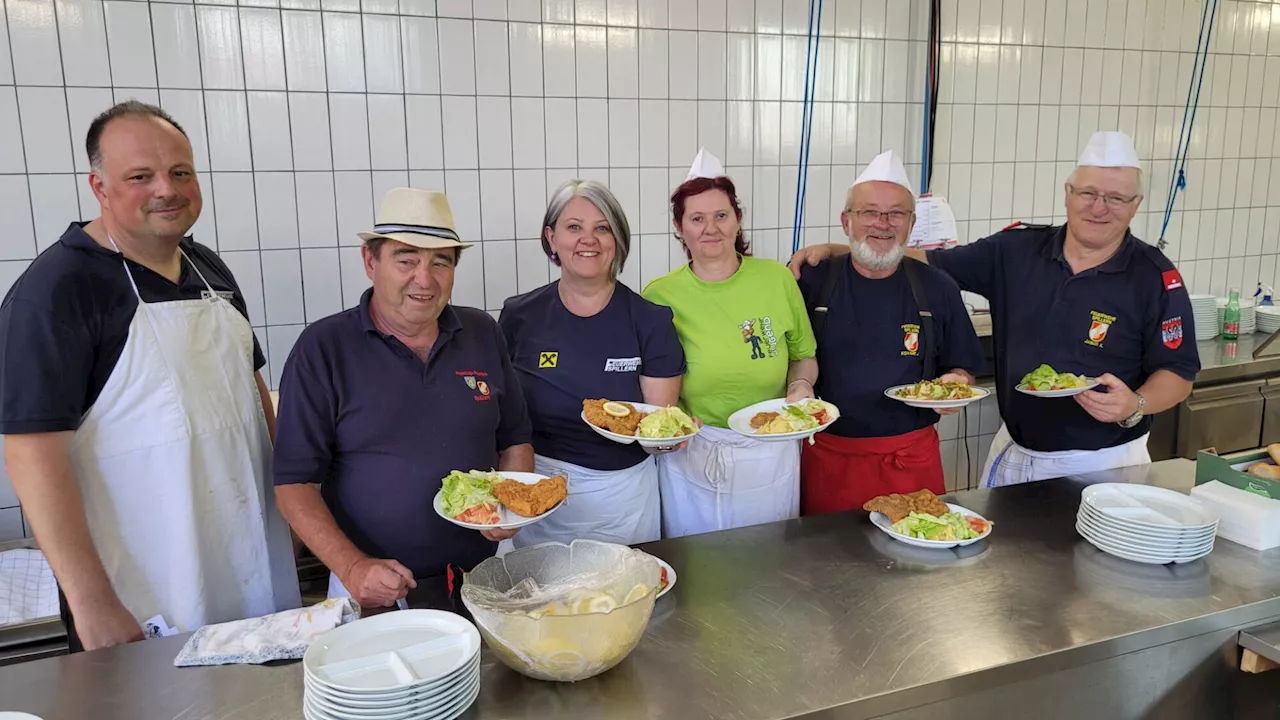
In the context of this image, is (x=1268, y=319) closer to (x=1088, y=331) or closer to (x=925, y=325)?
(x=1088, y=331)

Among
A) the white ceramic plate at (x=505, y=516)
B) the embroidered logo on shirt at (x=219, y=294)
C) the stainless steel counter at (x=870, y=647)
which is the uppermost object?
the embroidered logo on shirt at (x=219, y=294)

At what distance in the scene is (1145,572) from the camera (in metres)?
1.89

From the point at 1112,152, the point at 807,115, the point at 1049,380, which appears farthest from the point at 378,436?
the point at 807,115

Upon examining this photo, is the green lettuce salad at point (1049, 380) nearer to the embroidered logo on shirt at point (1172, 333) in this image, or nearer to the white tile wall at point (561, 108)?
the embroidered logo on shirt at point (1172, 333)

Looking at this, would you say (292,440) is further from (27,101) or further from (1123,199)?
(1123,199)

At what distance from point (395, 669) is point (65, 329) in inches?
43.3

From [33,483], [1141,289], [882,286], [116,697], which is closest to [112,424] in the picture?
[33,483]

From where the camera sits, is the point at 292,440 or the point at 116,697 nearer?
the point at 116,697

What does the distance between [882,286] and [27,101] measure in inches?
121

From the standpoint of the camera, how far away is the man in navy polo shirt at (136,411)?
5.82 ft

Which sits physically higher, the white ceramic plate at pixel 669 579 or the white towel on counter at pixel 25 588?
the white ceramic plate at pixel 669 579

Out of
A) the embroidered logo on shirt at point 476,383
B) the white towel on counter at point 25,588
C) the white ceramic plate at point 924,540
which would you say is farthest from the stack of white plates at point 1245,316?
the white towel on counter at point 25,588

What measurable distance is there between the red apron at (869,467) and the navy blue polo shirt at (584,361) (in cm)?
62

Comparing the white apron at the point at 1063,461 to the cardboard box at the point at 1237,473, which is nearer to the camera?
the cardboard box at the point at 1237,473
